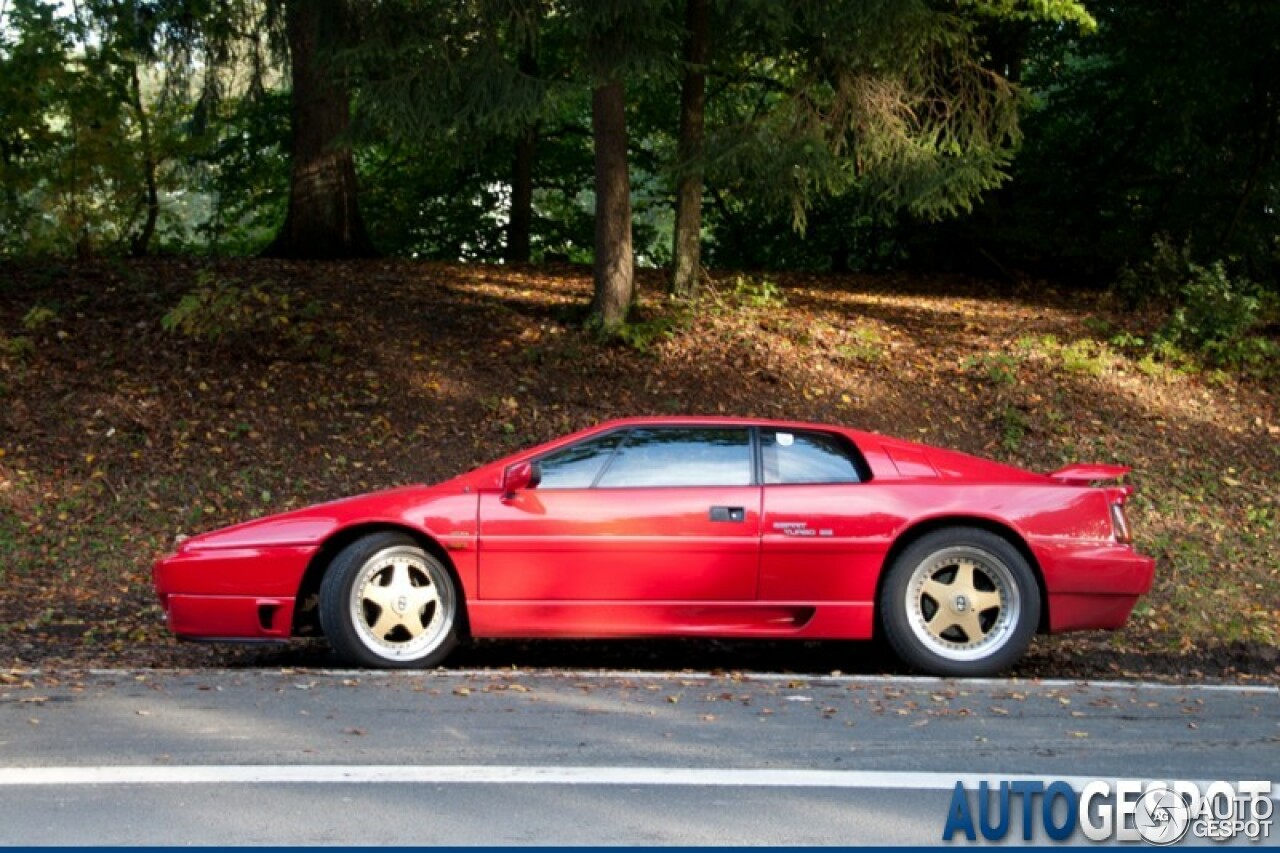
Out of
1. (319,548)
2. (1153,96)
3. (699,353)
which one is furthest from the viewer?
(1153,96)

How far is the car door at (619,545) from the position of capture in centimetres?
802

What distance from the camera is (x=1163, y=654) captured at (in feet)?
30.5

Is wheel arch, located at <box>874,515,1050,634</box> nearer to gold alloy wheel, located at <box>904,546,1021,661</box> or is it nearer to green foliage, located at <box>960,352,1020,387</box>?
gold alloy wheel, located at <box>904,546,1021,661</box>

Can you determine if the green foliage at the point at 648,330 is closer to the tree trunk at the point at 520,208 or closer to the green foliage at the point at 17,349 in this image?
the green foliage at the point at 17,349

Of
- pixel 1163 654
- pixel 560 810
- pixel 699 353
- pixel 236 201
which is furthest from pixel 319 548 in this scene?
pixel 236 201

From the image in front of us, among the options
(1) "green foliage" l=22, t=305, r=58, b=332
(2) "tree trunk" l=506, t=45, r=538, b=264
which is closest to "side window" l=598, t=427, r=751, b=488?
(1) "green foliage" l=22, t=305, r=58, b=332

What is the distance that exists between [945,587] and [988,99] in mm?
8823

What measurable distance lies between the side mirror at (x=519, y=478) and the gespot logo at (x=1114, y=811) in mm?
3212

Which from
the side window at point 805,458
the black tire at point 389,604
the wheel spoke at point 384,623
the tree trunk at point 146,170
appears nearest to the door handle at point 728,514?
the side window at point 805,458

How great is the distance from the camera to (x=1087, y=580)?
8086 mm

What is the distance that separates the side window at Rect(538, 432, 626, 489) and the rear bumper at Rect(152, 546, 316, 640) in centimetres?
131

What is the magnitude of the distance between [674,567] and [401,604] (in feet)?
4.70

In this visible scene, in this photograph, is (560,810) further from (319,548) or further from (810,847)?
(319,548)

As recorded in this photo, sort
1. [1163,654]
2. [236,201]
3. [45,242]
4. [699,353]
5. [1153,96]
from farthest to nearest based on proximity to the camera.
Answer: [236,201], [1153,96], [45,242], [699,353], [1163,654]
